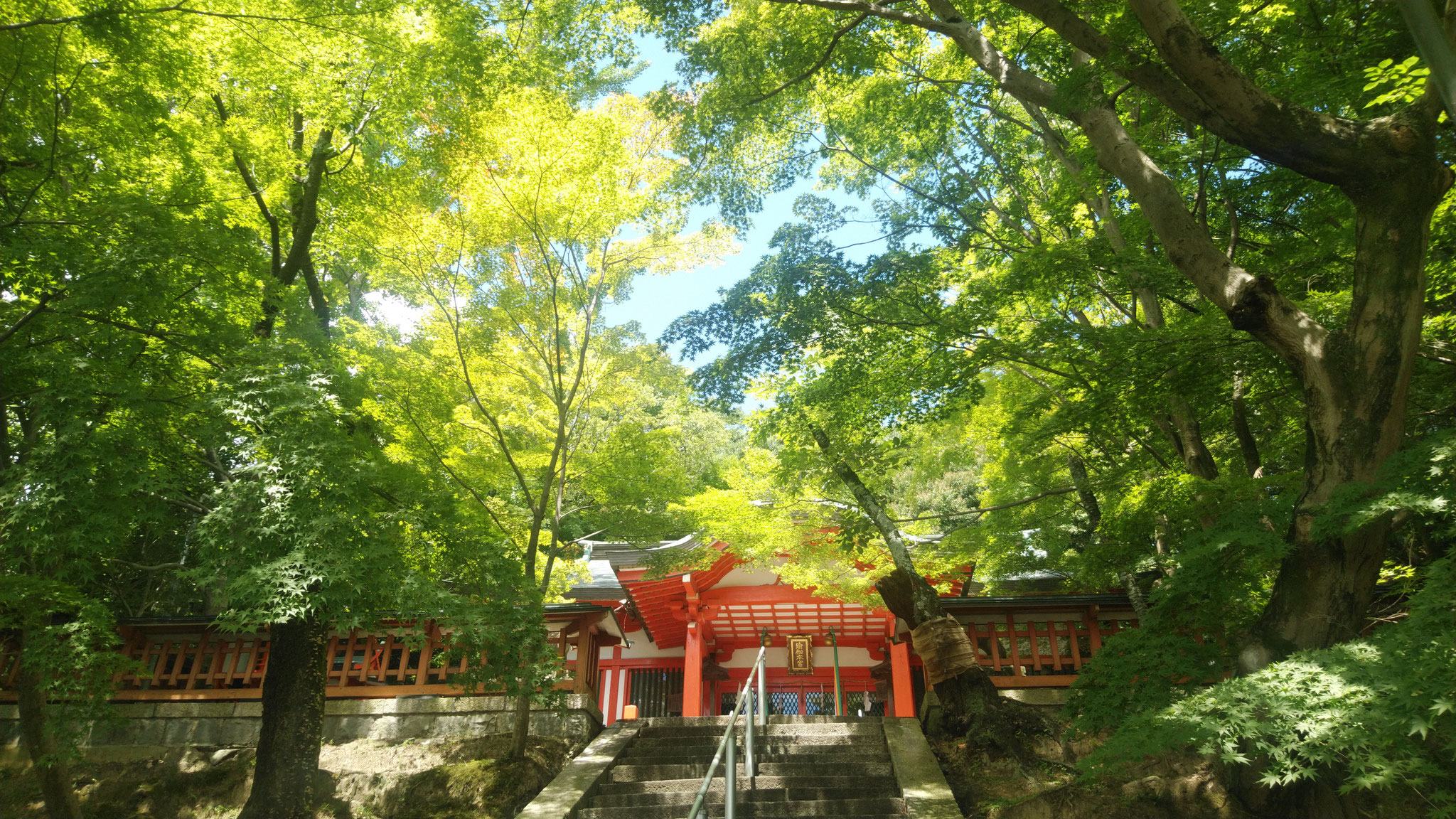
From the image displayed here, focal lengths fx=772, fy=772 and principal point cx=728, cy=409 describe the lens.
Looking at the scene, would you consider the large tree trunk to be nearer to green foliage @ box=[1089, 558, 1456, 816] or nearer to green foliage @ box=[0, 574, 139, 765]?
green foliage @ box=[1089, 558, 1456, 816]

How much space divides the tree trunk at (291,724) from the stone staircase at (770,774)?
2716mm

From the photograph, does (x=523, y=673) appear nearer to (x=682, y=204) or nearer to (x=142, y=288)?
(x=142, y=288)

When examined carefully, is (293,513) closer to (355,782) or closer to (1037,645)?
(355,782)

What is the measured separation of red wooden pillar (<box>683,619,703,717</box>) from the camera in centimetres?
1062

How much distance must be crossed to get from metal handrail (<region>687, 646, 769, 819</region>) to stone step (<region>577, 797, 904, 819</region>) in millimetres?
213

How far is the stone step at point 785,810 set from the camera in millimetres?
6074

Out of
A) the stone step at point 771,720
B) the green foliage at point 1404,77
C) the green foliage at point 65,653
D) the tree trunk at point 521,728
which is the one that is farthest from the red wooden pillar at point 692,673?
the green foliage at point 1404,77

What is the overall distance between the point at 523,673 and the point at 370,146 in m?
6.63

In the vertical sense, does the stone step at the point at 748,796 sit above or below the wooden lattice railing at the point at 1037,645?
below

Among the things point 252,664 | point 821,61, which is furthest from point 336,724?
point 821,61

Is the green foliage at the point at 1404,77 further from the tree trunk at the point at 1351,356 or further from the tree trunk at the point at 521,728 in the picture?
the tree trunk at the point at 521,728

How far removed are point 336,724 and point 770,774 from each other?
5472 millimetres

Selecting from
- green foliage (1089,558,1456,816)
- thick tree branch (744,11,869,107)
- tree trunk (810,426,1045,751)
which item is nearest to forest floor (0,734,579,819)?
tree trunk (810,426,1045,751)

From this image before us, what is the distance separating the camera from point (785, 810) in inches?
240
